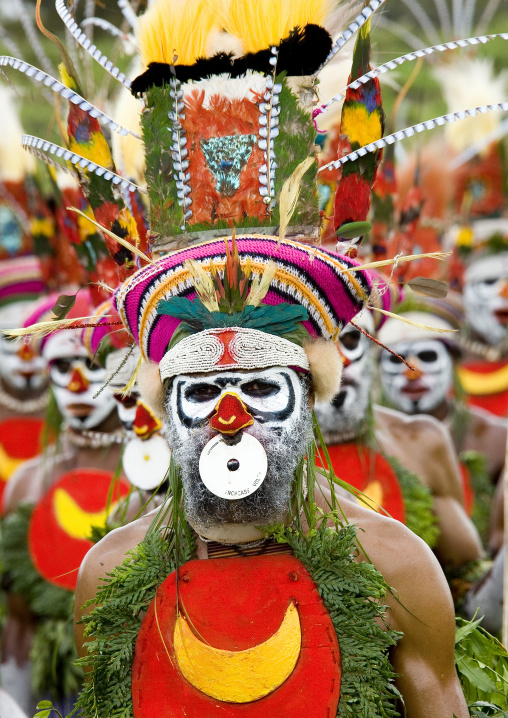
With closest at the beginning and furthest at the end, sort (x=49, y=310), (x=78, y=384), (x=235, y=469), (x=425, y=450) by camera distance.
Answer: (x=235, y=469) → (x=425, y=450) → (x=78, y=384) → (x=49, y=310)

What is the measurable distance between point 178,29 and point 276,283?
0.84 metres

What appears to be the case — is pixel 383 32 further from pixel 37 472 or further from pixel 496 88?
pixel 37 472

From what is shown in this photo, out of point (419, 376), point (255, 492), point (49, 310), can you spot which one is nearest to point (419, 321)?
point (419, 376)

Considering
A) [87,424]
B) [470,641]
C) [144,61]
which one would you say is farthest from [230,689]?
[87,424]

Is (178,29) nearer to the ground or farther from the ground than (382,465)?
farther from the ground

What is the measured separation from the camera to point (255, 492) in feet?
9.04

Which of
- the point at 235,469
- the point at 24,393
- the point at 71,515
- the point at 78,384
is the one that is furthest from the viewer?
the point at 24,393

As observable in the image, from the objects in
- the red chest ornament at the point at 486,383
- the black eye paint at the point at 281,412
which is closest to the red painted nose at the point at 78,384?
the black eye paint at the point at 281,412

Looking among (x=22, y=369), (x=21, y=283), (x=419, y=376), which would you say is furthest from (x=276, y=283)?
(x=22, y=369)

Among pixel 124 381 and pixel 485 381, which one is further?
pixel 485 381

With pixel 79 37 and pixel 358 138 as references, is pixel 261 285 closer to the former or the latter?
pixel 358 138

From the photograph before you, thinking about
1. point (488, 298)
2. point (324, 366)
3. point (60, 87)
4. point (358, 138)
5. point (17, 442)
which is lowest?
point (17, 442)

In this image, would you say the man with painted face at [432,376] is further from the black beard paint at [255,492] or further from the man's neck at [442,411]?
the black beard paint at [255,492]

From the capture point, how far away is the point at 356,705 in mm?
2664
